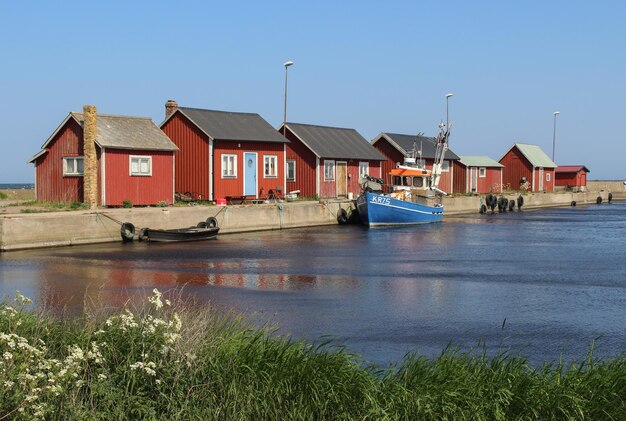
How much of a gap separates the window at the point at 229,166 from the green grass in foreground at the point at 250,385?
32.1 m

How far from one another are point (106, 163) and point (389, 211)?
16.5 metres

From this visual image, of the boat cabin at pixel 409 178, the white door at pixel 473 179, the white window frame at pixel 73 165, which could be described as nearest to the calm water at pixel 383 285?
the white window frame at pixel 73 165

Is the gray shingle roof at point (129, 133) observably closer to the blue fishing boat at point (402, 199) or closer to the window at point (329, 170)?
the blue fishing boat at point (402, 199)

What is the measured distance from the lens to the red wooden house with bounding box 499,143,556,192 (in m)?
80.4

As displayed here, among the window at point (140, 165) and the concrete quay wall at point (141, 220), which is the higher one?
the window at point (140, 165)

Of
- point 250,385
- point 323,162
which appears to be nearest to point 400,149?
point 323,162

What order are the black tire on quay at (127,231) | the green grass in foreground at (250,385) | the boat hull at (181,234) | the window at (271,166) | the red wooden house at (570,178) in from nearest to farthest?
the green grass in foreground at (250,385) → the black tire on quay at (127,231) → the boat hull at (181,234) → the window at (271,166) → the red wooden house at (570,178)

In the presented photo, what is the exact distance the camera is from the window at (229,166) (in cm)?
4138

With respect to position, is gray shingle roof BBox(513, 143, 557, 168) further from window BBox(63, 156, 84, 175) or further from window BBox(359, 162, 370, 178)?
window BBox(63, 156, 84, 175)

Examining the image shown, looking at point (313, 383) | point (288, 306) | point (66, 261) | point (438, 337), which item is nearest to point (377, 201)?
point (66, 261)

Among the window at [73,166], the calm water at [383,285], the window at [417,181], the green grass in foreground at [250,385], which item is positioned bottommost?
the calm water at [383,285]

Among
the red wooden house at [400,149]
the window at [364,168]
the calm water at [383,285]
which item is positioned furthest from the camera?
the red wooden house at [400,149]

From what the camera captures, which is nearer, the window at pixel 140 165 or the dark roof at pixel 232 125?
the window at pixel 140 165

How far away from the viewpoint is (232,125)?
142 feet
